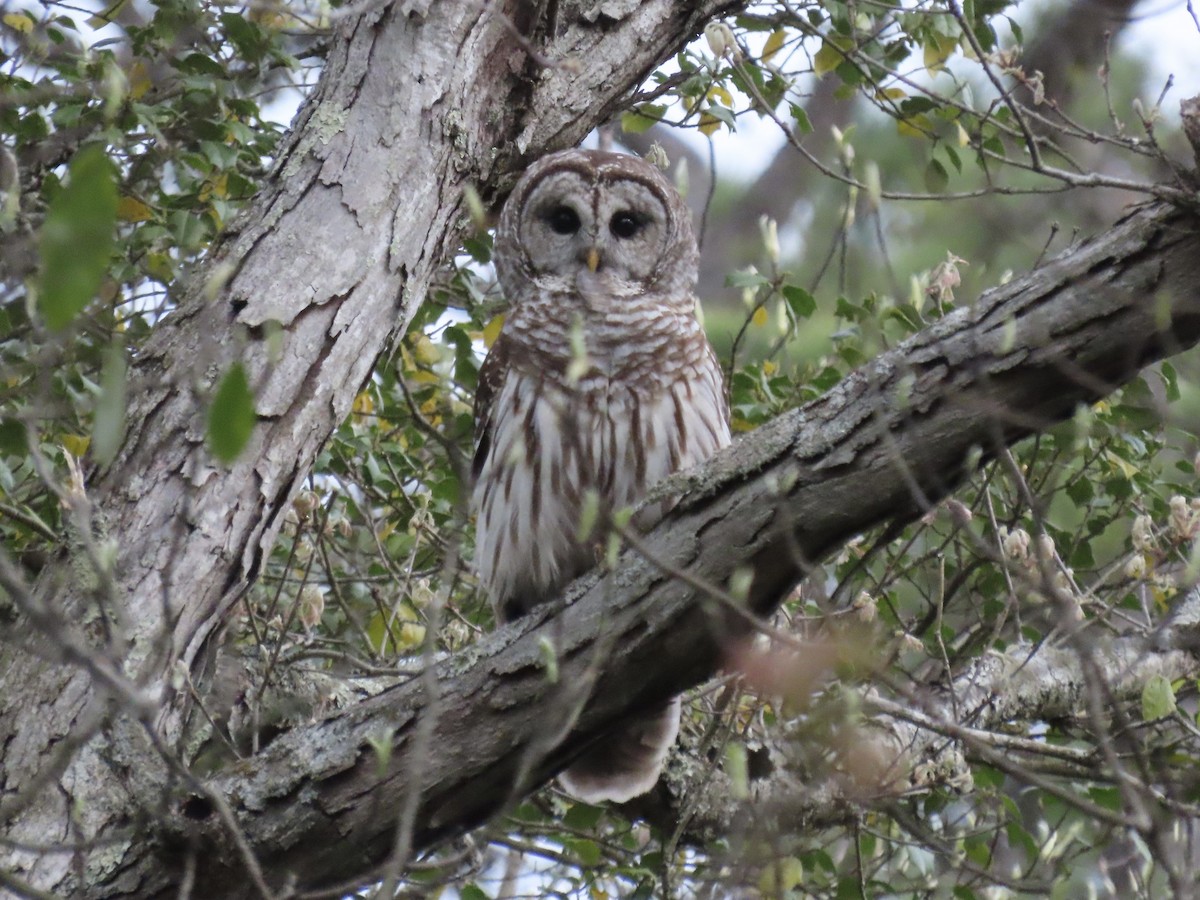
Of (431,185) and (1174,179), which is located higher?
(431,185)

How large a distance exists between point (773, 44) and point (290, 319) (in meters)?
1.91

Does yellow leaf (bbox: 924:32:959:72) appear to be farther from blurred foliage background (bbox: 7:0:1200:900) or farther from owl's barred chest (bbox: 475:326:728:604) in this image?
owl's barred chest (bbox: 475:326:728:604)

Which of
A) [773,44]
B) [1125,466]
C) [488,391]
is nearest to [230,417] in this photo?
[488,391]

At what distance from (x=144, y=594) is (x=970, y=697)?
2.07 metres

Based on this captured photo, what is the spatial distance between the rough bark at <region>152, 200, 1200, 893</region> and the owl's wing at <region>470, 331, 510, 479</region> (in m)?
1.14

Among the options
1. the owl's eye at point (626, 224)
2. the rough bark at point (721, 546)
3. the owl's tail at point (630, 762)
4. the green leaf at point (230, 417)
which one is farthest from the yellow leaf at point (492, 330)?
the green leaf at point (230, 417)

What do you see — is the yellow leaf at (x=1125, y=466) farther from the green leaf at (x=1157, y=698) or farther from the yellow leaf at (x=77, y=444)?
the yellow leaf at (x=77, y=444)

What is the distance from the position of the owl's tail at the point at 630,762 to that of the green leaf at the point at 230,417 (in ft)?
7.48

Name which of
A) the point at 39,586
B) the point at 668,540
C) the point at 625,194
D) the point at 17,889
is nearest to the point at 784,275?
the point at 625,194

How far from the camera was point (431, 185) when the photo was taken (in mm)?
3281

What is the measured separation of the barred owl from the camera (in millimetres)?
3623

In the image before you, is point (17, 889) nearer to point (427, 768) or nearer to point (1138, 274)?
point (427, 768)

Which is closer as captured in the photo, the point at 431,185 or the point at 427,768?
the point at 427,768

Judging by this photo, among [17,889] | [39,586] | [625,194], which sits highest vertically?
[625,194]
